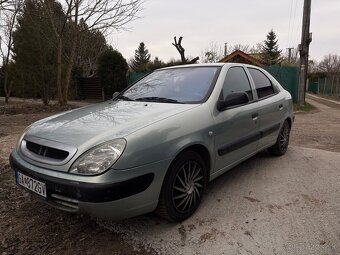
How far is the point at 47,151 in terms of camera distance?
111 inches

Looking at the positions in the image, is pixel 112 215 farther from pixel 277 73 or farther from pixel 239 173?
pixel 277 73

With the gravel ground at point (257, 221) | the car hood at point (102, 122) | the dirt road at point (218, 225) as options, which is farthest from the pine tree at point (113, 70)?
the car hood at point (102, 122)

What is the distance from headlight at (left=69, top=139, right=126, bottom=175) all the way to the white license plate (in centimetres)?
36

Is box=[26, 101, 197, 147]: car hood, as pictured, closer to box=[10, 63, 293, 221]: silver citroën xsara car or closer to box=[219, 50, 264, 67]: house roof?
box=[10, 63, 293, 221]: silver citroën xsara car

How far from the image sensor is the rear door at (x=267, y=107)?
178 inches

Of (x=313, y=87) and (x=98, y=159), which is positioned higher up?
(x=98, y=159)

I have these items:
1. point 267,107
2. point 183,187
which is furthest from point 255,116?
point 183,187

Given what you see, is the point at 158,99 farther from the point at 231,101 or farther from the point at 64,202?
the point at 64,202

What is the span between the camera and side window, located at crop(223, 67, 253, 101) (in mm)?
3920

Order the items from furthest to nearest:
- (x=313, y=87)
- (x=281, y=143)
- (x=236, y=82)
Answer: (x=313, y=87)
(x=281, y=143)
(x=236, y=82)

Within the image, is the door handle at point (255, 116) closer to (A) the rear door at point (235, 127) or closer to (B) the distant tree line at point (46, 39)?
(A) the rear door at point (235, 127)

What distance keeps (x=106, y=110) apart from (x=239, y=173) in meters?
2.11

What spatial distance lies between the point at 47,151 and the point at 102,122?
53 centimetres

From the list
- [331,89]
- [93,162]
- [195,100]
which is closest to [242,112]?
[195,100]
